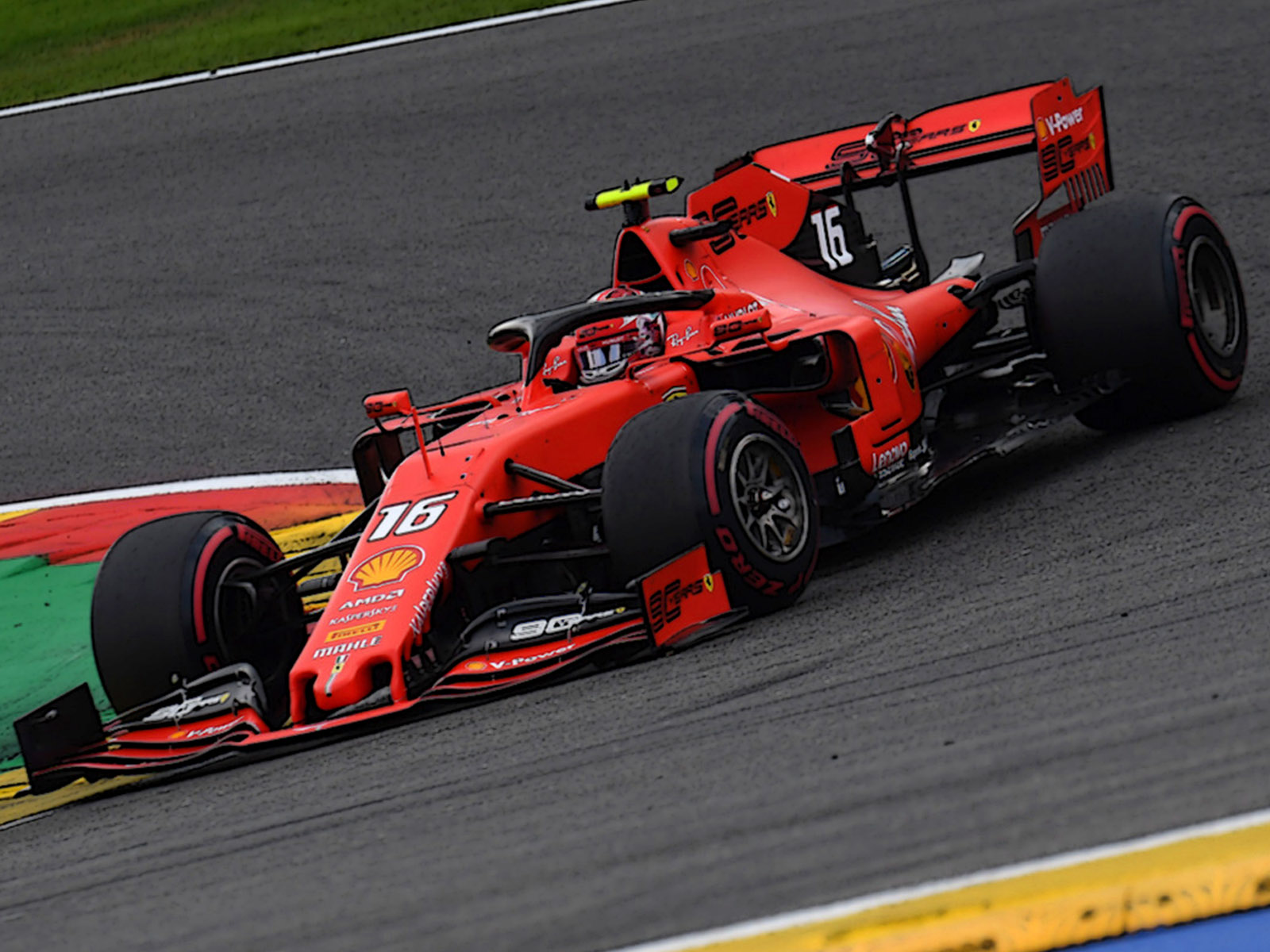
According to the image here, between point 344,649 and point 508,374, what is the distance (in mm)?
4523

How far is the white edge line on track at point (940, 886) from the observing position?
2.72 metres

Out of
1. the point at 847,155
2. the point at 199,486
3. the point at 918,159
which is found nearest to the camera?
the point at 918,159

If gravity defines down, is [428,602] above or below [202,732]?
above

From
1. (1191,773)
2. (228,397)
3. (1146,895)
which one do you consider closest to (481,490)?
(1191,773)

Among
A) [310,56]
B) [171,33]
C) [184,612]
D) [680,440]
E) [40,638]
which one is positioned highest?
[171,33]

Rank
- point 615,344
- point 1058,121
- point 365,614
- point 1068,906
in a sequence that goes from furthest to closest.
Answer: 1. point 1058,121
2. point 615,344
3. point 365,614
4. point 1068,906

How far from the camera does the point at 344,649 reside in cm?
545

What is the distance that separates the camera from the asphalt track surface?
325cm

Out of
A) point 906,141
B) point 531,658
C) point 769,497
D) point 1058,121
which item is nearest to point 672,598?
point 531,658

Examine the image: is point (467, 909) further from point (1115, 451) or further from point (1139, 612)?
point (1115, 451)

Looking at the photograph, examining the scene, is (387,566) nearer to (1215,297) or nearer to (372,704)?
(372,704)

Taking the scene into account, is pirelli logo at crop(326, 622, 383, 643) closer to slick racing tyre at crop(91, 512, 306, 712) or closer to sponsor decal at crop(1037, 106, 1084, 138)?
slick racing tyre at crop(91, 512, 306, 712)

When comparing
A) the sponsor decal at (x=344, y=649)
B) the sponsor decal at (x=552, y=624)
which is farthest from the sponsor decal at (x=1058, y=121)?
the sponsor decal at (x=344, y=649)

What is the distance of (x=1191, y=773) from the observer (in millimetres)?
3057
